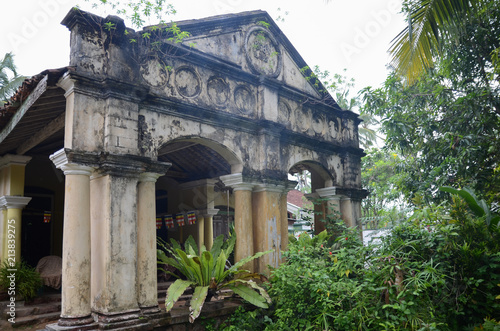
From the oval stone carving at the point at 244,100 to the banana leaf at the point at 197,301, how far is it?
11.6 feet

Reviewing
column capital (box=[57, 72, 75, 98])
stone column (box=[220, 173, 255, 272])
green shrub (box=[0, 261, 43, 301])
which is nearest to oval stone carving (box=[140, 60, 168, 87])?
column capital (box=[57, 72, 75, 98])

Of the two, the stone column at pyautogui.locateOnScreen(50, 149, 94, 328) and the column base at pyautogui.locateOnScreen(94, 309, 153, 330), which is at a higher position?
the stone column at pyautogui.locateOnScreen(50, 149, 94, 328)

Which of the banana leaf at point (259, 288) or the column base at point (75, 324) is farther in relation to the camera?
the banana leaf at point (259, 288)

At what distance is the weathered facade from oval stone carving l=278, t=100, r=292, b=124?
0.10ft

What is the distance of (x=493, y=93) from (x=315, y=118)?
376cm

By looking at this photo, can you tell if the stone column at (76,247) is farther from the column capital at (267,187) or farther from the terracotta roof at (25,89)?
the column capital at (267,187)

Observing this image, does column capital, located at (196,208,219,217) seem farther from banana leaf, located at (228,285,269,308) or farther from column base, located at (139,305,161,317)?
column base, located at (139,305,161,317)

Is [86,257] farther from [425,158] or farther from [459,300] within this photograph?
[425,158]

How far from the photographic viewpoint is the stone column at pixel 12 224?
27.9 ft


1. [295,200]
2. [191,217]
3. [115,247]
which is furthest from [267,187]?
[295,200]

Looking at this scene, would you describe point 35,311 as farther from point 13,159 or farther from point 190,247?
point 13,159

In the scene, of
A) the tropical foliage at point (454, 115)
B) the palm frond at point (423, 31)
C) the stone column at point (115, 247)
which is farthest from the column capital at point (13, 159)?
the tropical foliage at point (454, 115)

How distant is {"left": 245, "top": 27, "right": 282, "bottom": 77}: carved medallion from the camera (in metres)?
8.43

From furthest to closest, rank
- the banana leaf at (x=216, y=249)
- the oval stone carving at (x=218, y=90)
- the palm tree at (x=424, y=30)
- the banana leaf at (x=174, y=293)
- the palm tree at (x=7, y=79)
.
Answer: the palm tree at (x=7, y=79) < the oval stone carving at (x=218, y=90) < the banana leaf at (x=216, y=249) < the palm tree at (x=424, y=30) < the banana leaf at (x=174, y=293)
